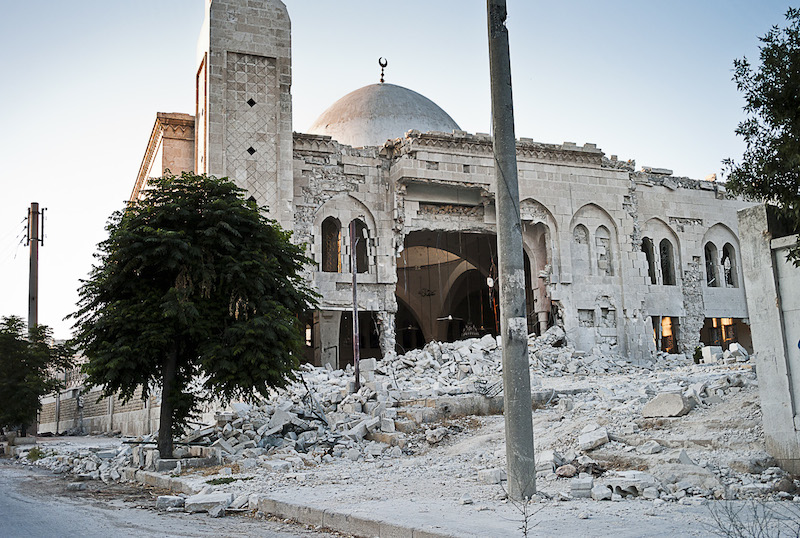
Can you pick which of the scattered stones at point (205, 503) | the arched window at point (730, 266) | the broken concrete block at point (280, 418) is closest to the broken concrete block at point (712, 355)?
the arched window at point (730, 266)

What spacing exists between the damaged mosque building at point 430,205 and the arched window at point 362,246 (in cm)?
6

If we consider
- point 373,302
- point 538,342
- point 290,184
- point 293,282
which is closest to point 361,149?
point 290,184

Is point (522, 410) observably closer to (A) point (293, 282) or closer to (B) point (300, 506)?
(B) point (300, 506)

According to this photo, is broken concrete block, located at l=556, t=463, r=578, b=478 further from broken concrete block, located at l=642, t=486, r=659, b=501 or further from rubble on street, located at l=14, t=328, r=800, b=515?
broken concrete block, located at l=642, t=486, r=659, b=501

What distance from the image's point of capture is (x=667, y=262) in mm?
30359

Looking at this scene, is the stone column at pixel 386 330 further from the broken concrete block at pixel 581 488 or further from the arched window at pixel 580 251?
the broken concrete block at pixel 581 488

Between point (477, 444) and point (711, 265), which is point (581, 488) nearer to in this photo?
point (477, 444)

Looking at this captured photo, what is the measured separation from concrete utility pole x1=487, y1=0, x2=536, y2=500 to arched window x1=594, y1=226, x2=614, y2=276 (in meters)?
22.2

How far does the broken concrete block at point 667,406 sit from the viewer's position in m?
9.66

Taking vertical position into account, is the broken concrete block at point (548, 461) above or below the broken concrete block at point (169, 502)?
above

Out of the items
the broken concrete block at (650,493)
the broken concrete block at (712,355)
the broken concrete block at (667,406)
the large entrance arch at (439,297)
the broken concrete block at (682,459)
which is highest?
the large entrance arch at (439,297)

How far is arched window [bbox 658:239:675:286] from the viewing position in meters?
30.1

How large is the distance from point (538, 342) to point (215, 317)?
52.7ft

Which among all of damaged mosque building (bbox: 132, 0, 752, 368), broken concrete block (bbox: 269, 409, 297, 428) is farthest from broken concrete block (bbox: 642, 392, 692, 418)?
damaged mosque building (bbox: 132, 0, 752, 368)
